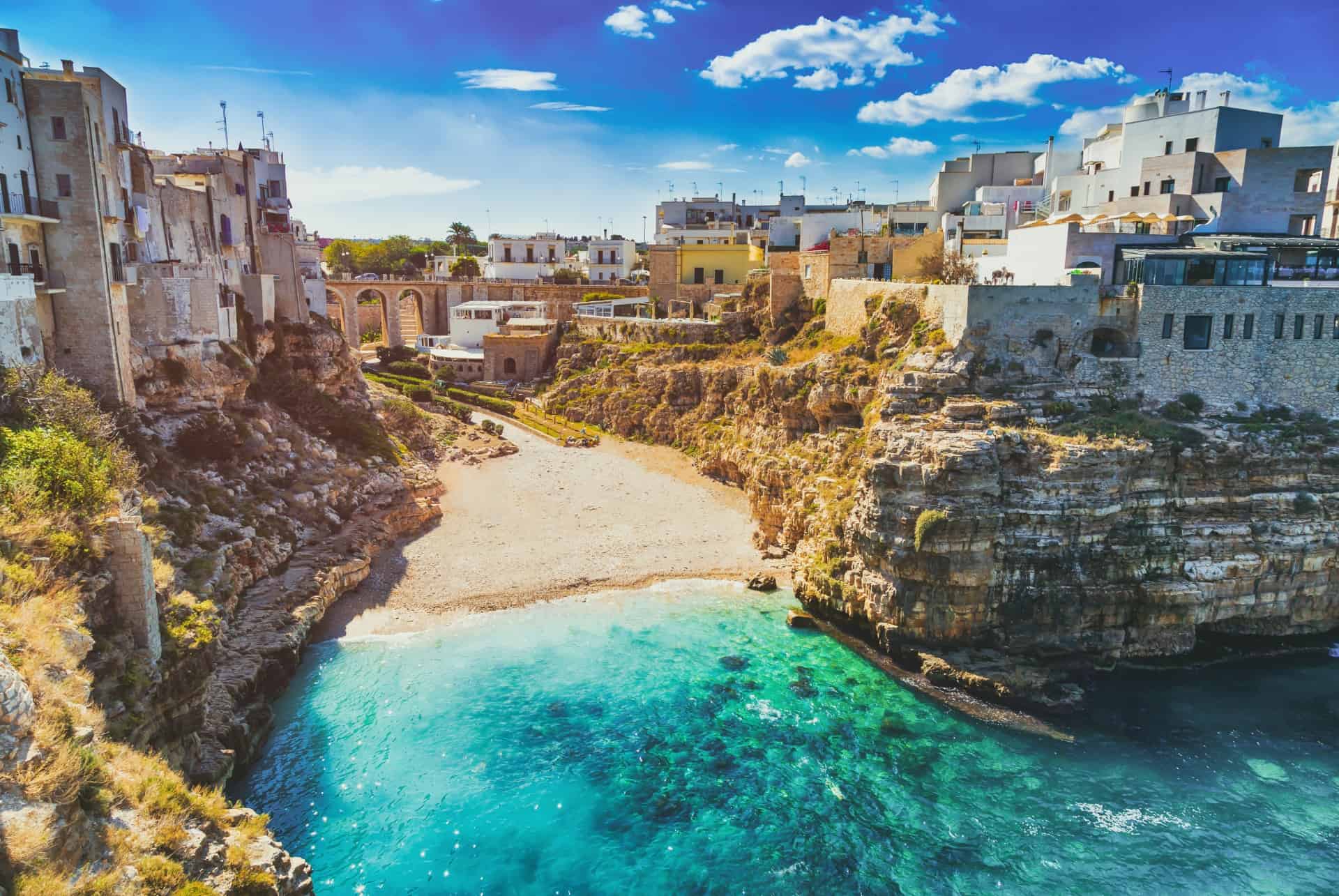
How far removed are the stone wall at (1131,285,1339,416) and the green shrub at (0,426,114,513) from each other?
105ft

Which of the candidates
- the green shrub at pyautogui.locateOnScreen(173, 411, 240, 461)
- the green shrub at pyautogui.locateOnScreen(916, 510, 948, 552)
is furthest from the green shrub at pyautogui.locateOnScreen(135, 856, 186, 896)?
the green shrub at pyautogui.locateOnScreen(173, 411, 240, 461)

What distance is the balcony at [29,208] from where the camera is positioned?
77.5ft

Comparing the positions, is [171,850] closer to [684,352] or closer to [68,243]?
[68,243]

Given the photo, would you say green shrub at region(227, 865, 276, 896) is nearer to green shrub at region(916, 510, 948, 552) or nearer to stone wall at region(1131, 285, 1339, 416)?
green shrub at region(916, 510, 948, 552)

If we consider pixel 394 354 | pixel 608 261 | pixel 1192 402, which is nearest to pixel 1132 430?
pixel 1192 402

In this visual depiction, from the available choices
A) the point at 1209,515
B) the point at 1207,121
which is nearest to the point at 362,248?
the point at 1207,121

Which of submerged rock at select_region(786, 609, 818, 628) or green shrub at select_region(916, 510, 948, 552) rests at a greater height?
green shrub at select_region(916, 510, 948, 552)

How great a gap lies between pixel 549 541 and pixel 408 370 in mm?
27959

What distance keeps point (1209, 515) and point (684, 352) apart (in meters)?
30.6

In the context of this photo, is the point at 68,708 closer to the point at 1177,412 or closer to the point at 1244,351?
the point at 1177,412

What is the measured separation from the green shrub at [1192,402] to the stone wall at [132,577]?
3217 centimetres

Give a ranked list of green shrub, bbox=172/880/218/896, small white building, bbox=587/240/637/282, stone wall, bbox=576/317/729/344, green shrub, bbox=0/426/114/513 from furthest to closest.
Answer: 1. small white building, bbox=587/240/637/282
2. stone wall, bbox=576/317/729/344
3. green shrub, bbox=0/426/114/513
4. green shrub, bbox=172/880/218/896

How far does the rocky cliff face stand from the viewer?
26.0 metres

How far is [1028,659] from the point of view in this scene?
2586cm
